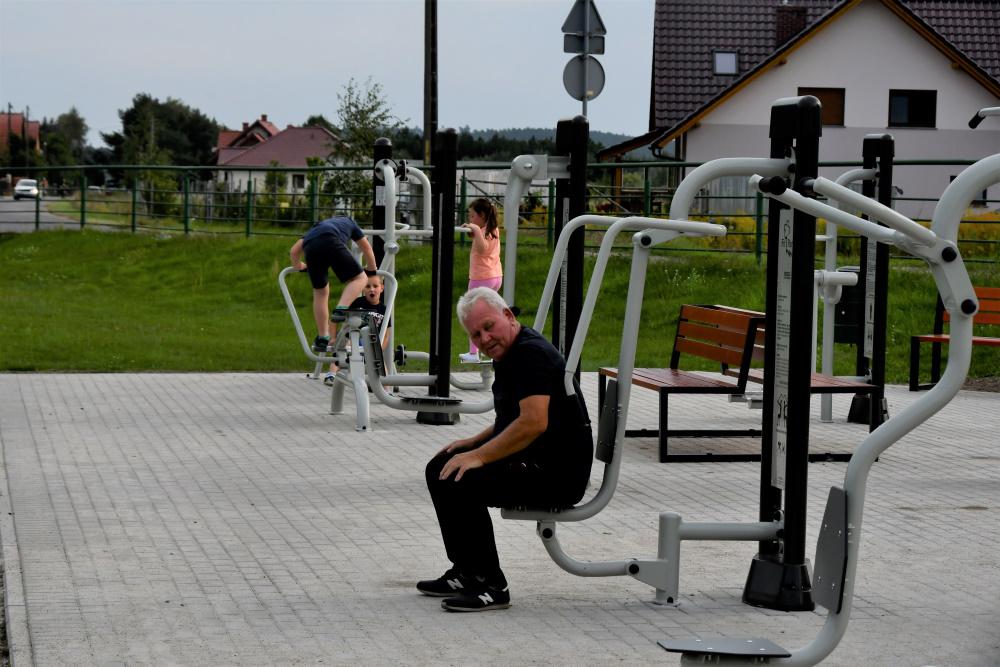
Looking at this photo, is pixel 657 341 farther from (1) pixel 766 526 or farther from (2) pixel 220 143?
(2) pixel 220 143

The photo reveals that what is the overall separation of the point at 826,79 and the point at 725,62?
116 inches

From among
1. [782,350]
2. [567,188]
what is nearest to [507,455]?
[782,350]

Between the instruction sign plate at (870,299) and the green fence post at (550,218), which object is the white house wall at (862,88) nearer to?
the green fence post at (550,218)

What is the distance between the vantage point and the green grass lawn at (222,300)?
15.1m

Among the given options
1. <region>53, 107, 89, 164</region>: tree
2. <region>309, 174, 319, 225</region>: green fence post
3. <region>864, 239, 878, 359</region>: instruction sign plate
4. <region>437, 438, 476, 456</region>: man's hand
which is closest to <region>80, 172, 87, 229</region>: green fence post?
<region>309, 174, 319, 225</region>: green fence post

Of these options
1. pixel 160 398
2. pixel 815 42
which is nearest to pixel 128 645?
pixel 160 398

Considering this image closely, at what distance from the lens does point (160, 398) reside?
12016 millimetres

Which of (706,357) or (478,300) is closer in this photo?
(478,300)

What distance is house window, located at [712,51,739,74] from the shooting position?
4322 cm

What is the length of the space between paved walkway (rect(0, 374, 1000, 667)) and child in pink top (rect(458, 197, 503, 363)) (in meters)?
2.43

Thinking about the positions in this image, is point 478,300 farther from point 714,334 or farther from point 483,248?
point 483,248

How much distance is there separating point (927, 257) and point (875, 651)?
1.77 metres

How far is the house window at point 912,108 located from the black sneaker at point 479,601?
39000mm

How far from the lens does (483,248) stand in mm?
13234
